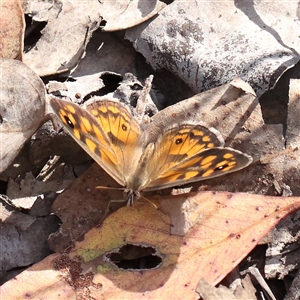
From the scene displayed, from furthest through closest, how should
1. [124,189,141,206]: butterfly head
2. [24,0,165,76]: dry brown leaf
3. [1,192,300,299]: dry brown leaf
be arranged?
[24,0,165,76]: dry brown leaf → [124,189,141,206]: butterfly head → [1,192,300,299]: dry brown leaf

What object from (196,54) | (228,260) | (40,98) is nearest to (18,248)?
(40,98)

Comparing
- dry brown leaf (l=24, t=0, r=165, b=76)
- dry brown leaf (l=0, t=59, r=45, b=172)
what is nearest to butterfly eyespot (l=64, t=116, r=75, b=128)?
dry brown leaf (l=0, t=59, r=45, b=172)

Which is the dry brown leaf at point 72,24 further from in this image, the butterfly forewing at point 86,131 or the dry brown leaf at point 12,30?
the butterfly forewing at point 86,131

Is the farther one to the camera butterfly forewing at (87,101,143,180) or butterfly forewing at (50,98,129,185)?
butterfly forewing at (87,101,143,180)

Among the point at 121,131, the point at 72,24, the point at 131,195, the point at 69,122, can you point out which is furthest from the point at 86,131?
the point at 72,24

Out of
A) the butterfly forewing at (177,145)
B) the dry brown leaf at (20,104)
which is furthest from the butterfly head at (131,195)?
the dry brown leaf at (20,104)

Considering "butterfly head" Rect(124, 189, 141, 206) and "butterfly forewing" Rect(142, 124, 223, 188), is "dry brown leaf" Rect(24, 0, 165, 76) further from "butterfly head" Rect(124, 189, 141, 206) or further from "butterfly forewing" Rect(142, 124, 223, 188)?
"butterfly head" Rect(124, 189, 141, 206)

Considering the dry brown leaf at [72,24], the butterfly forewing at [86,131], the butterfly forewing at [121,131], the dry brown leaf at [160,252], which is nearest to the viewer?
the dry brown leaf at [160,252]
